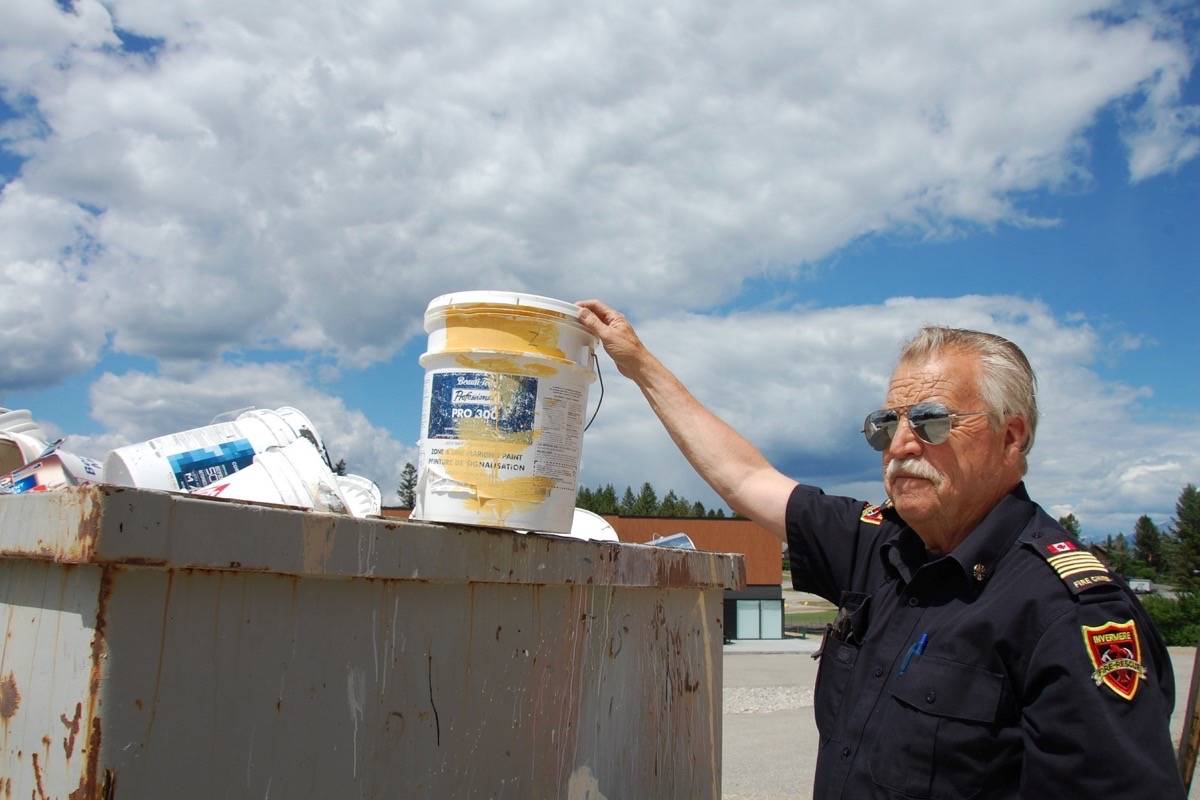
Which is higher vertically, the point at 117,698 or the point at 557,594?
the point at 557,594

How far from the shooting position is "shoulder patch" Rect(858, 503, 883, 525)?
8.30 feet

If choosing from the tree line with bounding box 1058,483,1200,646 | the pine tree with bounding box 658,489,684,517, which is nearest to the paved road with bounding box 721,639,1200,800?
the tree line with bounding box 1058,483,1200,646

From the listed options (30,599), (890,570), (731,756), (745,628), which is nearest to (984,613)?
(890,570)

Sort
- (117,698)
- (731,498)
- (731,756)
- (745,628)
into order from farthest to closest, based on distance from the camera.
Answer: (745,628) → (731,756) → (731,498) → (117,698)

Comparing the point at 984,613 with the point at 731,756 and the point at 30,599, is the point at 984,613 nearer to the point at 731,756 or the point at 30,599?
the point at 30,599

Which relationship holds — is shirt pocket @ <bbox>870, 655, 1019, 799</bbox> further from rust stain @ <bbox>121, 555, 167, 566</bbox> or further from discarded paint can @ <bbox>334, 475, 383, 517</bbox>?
rust stain @ <bbox>121, 555, 167, 566</bbox>

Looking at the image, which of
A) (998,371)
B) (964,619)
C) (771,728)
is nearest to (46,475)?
(964,619)

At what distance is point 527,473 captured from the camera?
1884 mm

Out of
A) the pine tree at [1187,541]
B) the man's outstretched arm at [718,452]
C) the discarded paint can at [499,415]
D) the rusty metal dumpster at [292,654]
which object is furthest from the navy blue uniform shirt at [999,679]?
the pine tree at [1187,541]

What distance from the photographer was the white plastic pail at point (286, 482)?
2.03 meters

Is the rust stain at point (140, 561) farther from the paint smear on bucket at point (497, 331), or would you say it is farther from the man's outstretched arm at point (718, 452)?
the man's outstretched arm at point (718, 452)

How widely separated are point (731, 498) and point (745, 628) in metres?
31.4

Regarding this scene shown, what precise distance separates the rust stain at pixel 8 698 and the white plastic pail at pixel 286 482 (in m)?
0.73

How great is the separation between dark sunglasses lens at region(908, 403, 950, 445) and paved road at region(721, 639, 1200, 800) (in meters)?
4.84
